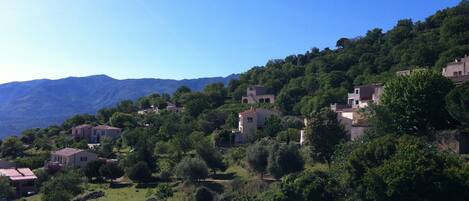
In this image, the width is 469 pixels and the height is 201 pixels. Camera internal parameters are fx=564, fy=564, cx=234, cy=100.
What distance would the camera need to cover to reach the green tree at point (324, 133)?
45656 millimetres

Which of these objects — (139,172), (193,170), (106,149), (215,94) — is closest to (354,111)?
(193,170)

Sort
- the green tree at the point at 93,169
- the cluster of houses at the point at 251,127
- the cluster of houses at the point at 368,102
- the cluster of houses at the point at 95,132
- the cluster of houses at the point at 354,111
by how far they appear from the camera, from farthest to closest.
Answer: the cluster of houses at the point at 95,132, the green tree at the point at 93,169, the cluster of houses at the point at 251,127, the cluster of houses at the point at 354,111, the cluster of houses at the point at 368,102

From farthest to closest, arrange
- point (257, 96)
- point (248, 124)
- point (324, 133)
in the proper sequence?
point (257, 96)
point (248, 124)
point (324, 133)

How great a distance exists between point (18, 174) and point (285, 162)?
3304 centimetres

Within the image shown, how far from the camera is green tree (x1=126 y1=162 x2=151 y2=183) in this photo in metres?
55.5

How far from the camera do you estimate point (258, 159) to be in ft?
163

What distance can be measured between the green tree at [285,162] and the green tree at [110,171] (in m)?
18.4

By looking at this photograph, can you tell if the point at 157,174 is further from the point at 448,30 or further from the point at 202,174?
the point at 448,30

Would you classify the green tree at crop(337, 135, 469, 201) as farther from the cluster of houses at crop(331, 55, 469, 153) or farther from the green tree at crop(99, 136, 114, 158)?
the green tree at crop(99, 136, 114, 158)

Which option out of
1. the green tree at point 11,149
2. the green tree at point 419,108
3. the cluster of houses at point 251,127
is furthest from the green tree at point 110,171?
the green tree at point 11,149

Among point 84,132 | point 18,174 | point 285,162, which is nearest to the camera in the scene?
point 285,162

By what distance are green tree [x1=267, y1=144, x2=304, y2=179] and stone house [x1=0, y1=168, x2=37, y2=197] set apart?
2900 cm

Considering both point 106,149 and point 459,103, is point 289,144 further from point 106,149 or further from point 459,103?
point 106,149

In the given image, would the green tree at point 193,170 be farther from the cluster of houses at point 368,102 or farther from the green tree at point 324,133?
the cluster of houses at point 368,102
